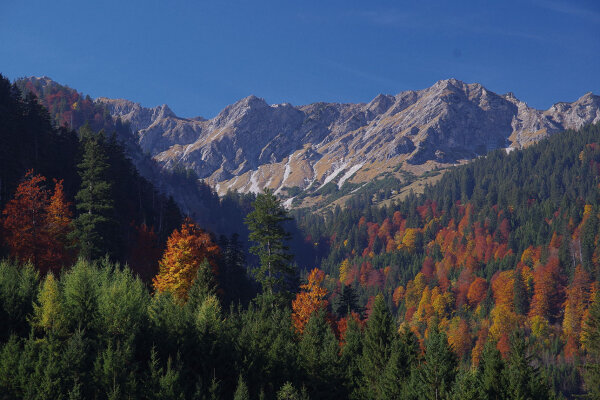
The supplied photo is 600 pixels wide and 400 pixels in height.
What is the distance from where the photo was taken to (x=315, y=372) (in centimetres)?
3919

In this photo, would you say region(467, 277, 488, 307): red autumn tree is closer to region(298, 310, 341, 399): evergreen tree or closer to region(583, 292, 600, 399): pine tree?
region(583, 292, 600, 399): pine tree

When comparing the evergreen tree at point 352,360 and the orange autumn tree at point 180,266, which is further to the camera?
the orange autumn tree at point 180,266

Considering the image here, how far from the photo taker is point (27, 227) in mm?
47656

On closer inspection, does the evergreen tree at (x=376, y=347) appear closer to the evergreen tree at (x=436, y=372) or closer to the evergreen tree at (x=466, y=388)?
the evergreen tree at (x=436, y=372)

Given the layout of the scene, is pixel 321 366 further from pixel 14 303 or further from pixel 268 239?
pixel 14 303

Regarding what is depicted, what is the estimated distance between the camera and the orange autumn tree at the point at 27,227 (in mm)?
47125

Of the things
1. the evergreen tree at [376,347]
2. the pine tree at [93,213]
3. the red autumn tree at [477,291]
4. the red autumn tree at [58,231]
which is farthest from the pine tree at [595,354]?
the red autumn tree at [477,291]

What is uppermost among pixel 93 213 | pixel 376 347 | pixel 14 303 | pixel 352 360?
pixel 93 213

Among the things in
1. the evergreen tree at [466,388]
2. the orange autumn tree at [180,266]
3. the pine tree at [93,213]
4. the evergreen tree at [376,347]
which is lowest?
the evergreen tree at [466,388]

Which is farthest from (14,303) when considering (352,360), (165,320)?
(352,360)

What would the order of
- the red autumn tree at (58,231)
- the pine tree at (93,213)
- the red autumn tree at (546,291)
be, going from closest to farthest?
the red autumn tree at (58,231), the pine tree at (93,213), the red autumn tree at (546,291)

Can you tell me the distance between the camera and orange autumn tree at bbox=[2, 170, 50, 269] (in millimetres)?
47125

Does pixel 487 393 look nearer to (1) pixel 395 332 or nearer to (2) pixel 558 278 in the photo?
(1) pixel 395 332

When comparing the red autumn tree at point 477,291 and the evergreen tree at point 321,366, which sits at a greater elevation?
the red autumn tree at point 477,291
